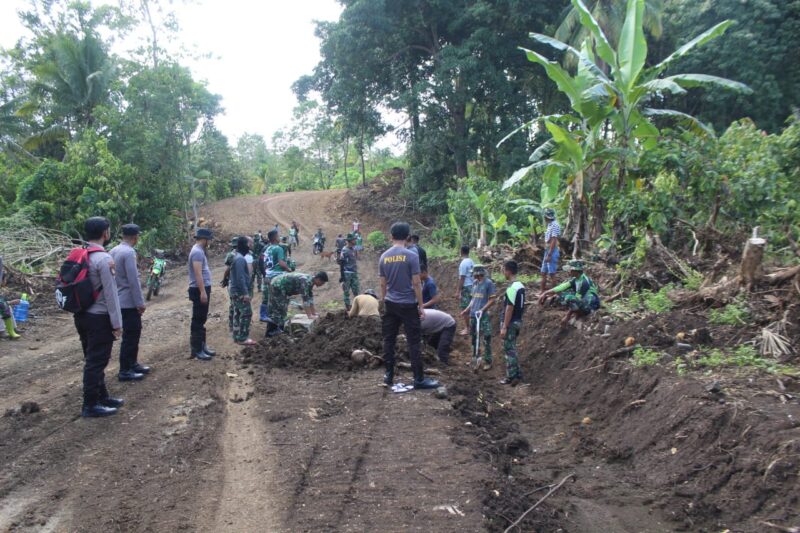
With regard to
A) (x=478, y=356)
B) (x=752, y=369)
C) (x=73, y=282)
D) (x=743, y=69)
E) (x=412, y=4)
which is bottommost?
(x=478, y=356)

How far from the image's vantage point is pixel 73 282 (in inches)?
216

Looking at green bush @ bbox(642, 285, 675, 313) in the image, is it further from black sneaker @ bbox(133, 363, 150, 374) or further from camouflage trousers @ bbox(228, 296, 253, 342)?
black sneaker @ bbox(133, 363, 150, 374)

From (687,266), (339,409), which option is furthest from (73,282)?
(687,266)

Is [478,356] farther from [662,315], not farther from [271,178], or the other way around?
[271,178]

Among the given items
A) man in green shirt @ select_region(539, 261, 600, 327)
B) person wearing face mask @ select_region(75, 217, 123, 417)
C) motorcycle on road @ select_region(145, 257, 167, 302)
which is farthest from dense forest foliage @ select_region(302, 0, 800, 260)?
motorcycle on road @ select_region(145, 257, 167, 302)

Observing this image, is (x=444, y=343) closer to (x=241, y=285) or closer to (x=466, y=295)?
(x=466, y=295)

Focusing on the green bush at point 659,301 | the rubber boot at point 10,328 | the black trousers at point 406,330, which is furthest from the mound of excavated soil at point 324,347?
the rubber boot at point 10,328

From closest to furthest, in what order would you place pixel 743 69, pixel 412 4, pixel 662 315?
1. pixel 662 315
2. pixel 743 69
3. pixel 412 4

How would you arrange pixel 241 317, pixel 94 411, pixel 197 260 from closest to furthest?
pixel 94 411, pixel 197 260, pixel 241 317

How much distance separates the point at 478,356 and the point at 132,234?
5.18 metres

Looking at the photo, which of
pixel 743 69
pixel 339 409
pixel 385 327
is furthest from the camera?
pixel 743 69

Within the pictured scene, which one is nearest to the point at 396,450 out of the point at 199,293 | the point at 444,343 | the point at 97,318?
the point at 97,318

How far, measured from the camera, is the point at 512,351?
8.02 metres

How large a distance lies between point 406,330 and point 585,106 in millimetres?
6087
